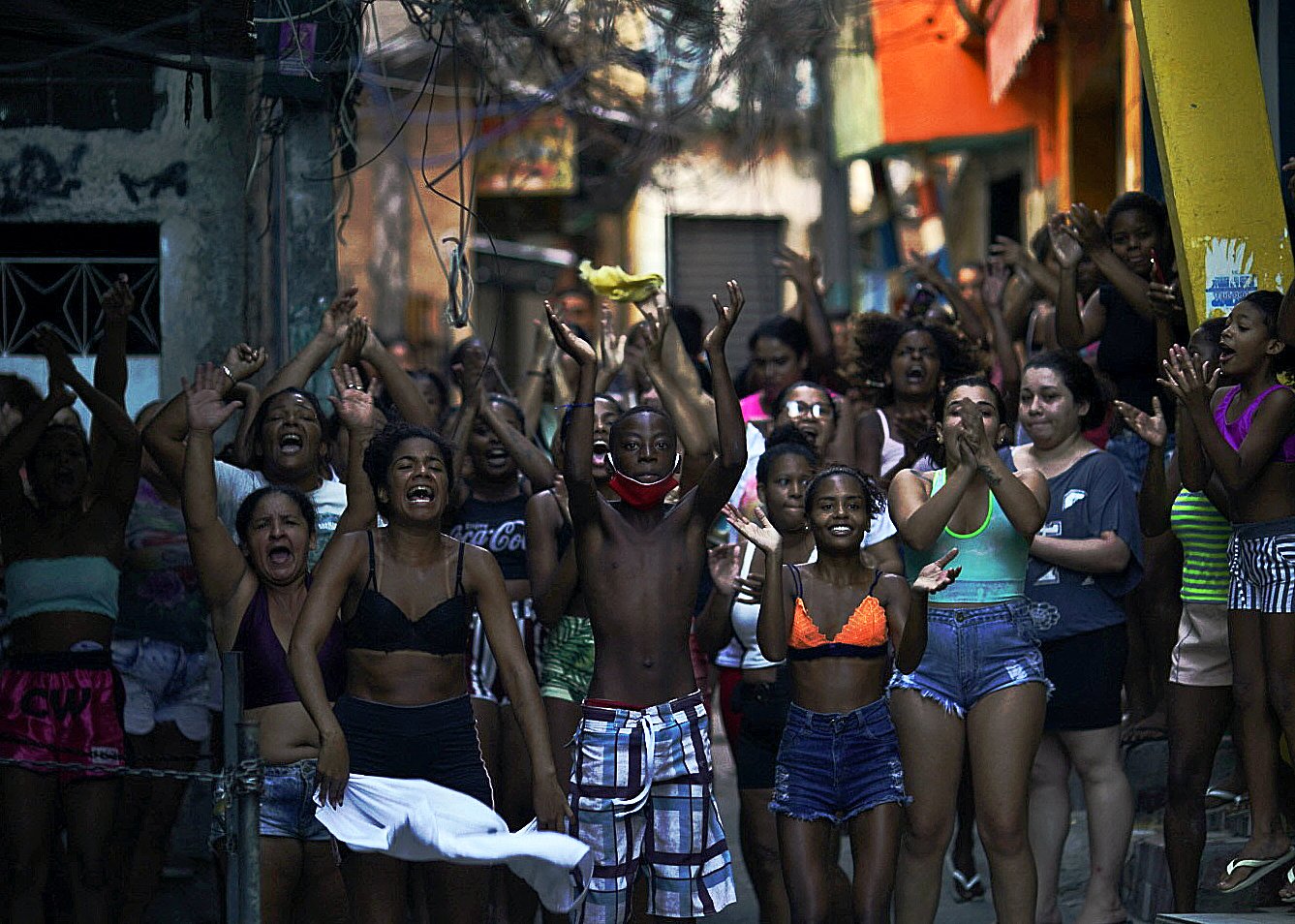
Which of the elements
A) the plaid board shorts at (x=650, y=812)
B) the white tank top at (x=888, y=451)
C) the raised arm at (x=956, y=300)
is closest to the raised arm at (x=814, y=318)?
the raised arm at (x=956, y=300)

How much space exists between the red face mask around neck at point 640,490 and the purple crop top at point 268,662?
1010mm

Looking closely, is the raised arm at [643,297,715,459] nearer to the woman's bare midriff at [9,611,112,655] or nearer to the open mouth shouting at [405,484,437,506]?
the open mouth shouting at [405,484,437,506]

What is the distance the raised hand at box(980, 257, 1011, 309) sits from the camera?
9375 millimetres

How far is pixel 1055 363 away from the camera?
21.7 feet

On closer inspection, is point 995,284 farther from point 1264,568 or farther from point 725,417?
point 725,417

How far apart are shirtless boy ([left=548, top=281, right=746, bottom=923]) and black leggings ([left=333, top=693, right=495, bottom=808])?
458 mm

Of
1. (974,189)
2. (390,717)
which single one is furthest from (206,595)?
(974,189)

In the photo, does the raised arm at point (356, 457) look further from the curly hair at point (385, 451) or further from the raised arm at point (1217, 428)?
the raised arm at point (1217, 428)

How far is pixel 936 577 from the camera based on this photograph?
5633 millimetres

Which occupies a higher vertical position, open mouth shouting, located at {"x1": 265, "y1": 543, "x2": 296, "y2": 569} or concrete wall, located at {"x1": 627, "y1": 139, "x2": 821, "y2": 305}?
concrete wall, located at {"x1": 627, "y1": 139, "x2": 821, "y2": 305}

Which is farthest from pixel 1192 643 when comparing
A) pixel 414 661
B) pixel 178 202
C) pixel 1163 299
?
pixel 178 202

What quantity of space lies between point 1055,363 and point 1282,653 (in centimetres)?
135

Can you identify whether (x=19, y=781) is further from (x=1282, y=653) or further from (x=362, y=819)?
(x=1282, y=653)

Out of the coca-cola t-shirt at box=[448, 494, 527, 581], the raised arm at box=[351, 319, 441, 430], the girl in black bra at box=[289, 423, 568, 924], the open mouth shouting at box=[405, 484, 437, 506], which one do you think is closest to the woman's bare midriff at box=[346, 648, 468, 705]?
the girl in black bra at box=[289, 423, 568, 924]
